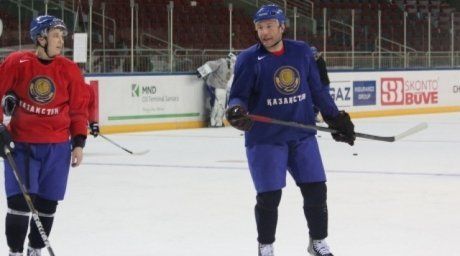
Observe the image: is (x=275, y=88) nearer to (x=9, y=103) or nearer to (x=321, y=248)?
(x=321, y=248)

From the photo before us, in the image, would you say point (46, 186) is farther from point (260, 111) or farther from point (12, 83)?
point (260, 111)

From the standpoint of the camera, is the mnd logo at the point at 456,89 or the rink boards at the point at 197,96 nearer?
the rink boards at the point at 197,96

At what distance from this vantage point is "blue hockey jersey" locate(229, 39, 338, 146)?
15.3ft

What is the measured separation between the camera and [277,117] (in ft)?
15.4

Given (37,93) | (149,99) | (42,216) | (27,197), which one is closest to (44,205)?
(42,216)

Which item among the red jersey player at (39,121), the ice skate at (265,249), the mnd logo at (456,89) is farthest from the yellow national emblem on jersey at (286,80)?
the mnd logo at (456,89)

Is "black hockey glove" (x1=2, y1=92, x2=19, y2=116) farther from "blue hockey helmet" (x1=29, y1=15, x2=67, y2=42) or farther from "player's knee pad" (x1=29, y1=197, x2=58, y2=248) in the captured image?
"player's knee pad" (x1=29, y1=197, x2=58, y2=248)

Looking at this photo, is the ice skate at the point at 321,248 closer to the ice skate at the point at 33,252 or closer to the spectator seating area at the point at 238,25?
the ice skate at the point at 33,252

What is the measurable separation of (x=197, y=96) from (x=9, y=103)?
11993 millimetres

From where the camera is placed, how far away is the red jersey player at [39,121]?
4.40 metres

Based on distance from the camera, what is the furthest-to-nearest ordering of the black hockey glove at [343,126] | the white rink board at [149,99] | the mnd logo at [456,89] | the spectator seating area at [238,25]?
1. the mnd logo at [456,89]
2. the spectator seating area at [238,25]
3. the white rink board at [149,99]
4. the black hockey glove at [343,126]

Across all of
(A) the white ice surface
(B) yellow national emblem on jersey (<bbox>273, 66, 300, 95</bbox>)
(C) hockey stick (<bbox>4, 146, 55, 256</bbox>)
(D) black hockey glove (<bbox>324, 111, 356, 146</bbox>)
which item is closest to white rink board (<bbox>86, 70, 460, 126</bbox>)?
(A) the white ice surface

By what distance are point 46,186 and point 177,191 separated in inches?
132

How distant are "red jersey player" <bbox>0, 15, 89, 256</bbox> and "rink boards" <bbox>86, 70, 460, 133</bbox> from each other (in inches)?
391
